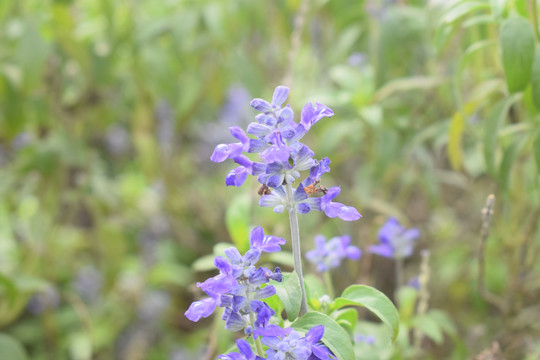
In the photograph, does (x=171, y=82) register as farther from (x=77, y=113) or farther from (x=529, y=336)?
(x=529, y=336)

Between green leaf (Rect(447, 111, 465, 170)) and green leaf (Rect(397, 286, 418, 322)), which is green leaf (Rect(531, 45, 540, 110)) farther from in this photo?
green leaf (Rect(397, 286, 418, 322))

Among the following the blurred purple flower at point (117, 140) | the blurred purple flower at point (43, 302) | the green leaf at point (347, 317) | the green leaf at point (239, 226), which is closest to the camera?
the green leaf at point (347, 317)

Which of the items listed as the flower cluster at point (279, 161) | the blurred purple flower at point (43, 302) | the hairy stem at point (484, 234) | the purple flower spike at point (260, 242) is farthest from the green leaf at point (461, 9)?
the blurred purple flower at point (43, 302)

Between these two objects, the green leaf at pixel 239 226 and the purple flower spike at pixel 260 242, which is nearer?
the purple flower spike at pixel 260 242

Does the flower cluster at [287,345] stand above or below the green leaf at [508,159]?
below

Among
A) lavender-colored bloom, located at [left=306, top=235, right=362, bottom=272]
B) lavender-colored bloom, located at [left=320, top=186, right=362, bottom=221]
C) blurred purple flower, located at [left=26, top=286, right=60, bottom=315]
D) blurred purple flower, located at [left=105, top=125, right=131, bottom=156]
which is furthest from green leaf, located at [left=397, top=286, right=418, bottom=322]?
blurred purple flower, located at [left=105, top=125, right=131, bottom=156]

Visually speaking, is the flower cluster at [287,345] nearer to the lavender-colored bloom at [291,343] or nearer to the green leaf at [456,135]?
the lavender-colored bloom at [291,343]
